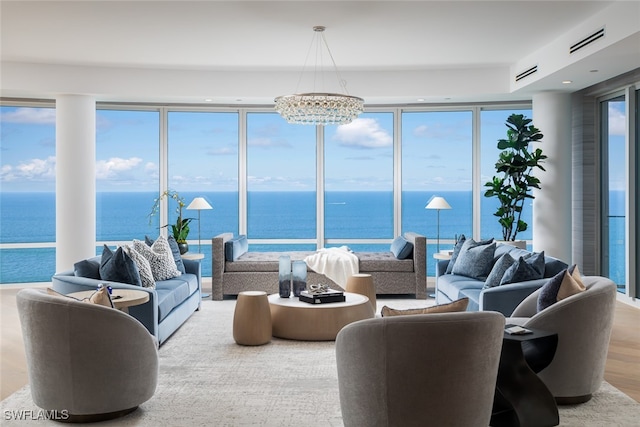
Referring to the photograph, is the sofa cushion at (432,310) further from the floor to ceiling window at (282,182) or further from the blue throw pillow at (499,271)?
the floor to ceiling window at (282,182)

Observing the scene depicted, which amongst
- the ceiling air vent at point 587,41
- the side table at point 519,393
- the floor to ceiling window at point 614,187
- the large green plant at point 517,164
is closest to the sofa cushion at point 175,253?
the large green plant at point 517,164

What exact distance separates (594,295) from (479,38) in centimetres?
370

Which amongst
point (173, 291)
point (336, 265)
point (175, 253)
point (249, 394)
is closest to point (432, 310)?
point (249, 394)

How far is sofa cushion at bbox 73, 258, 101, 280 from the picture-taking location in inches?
205

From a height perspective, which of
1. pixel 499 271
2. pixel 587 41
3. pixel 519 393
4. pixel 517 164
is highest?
pixel 587 41

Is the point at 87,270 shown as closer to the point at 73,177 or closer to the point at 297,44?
the point at 297,44

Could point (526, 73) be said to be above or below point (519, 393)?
above

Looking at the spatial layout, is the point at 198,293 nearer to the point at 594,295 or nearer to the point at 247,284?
the point at 247,284

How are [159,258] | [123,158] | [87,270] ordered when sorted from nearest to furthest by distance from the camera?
[87,270]
[159,258]
[123,158]

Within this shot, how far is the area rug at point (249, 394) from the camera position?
3604 mm

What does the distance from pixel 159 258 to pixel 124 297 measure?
184cm

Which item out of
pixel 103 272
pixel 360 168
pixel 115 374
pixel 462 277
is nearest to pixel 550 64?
pixel 462 277

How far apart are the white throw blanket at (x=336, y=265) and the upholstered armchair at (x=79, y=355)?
4.01 m

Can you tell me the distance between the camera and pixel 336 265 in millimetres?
7480
